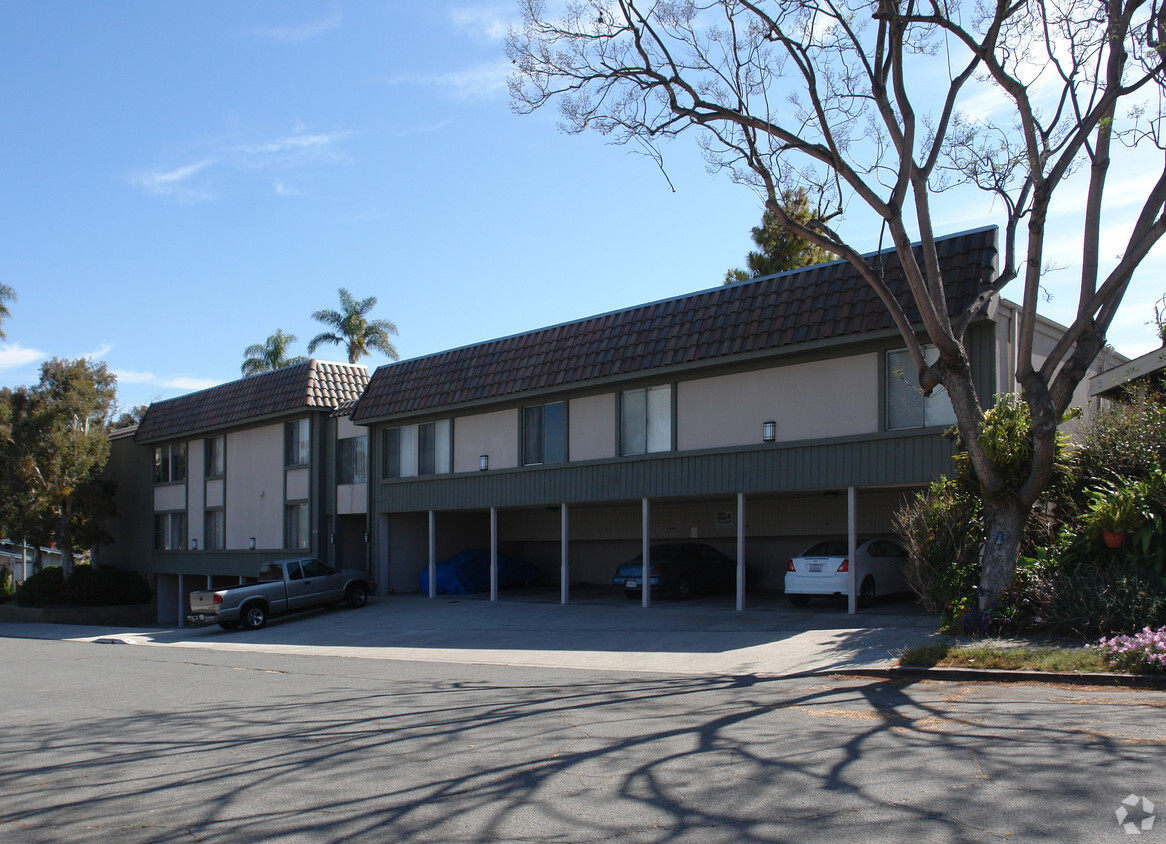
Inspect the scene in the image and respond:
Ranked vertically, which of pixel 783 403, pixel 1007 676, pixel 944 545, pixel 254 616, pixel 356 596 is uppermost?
pixel 783 403

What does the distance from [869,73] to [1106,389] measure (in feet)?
26.2

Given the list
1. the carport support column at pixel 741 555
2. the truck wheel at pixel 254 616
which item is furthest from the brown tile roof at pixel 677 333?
the truck wheel at pixel 254 616

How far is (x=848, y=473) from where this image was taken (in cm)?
1731

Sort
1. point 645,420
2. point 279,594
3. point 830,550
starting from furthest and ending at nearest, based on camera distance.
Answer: point 279,594, point 645,420, point 830,550

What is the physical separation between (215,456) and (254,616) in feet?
40.8

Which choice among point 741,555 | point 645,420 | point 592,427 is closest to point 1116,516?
point 741,555

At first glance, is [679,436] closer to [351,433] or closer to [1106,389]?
[1106,389]

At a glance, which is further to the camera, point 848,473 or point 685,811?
point 848,473

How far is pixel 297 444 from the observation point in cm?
3017

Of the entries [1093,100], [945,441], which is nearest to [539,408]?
[945,441]

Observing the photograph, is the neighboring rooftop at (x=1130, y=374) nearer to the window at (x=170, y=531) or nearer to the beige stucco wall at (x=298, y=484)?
the beige stucco wall at (x=298, y=484)

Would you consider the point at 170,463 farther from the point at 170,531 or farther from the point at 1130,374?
the point at 1130,374

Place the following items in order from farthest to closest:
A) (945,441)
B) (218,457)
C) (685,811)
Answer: (218,457)
(945,441)
(685,811)

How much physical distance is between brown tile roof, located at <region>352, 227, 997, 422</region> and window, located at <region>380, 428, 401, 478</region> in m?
0.91
